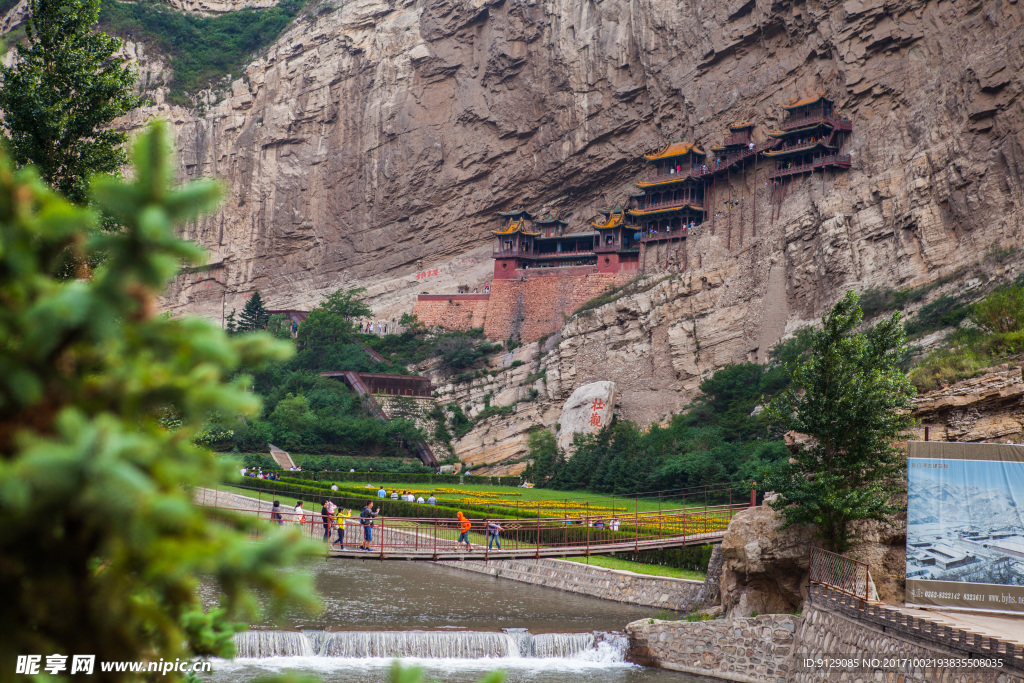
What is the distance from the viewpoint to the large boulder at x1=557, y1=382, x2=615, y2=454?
38438 mm

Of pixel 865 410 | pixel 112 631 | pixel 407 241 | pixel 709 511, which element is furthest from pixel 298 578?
pixel 407 241

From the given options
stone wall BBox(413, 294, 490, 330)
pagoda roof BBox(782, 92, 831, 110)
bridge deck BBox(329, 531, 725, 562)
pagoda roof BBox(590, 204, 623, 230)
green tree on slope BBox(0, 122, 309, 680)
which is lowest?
bridge deck BBox(329, 531, 725, 562)

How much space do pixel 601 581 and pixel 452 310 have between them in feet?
108

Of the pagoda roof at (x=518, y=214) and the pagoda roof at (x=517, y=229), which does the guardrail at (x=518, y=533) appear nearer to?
the pagoda roof at (x=517, y=229)

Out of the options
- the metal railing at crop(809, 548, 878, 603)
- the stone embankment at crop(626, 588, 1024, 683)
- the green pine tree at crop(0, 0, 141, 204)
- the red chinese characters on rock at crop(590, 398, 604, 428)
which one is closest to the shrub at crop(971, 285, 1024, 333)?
the metal railing at crop(809, 548, 878, 603)

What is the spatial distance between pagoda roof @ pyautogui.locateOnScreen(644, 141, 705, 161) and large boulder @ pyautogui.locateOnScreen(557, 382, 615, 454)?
513 inches

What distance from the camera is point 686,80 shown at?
45.6 m

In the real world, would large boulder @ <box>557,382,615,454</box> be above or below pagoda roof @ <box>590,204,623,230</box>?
below

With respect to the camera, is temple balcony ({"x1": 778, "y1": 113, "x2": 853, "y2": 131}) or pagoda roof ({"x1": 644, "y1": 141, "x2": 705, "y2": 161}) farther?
pagoda roof ({"x1": 644, "y1": 141, "x2": 705, "y2": 161})

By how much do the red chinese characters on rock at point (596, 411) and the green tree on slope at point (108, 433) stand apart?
36.2m

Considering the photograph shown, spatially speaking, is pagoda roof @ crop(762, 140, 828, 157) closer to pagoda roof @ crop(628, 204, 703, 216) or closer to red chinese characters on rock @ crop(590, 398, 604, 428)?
pagoda roof @ crop(628, 204, 703, 216)

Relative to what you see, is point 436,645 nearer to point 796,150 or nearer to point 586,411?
point 586,411

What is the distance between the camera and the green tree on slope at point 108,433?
7.20 ft

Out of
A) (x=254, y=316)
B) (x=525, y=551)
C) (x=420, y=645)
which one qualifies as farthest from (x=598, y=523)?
(x=254, y=316)
